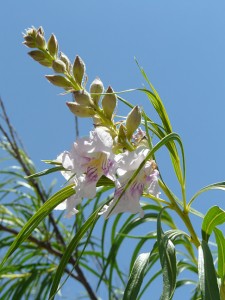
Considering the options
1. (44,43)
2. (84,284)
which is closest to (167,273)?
Answer: (44,43)

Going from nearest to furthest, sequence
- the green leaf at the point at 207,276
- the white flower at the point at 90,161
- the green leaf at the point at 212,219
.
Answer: the green leaf at the point at 207,276, the white flower at the point at 90,161, the green leaf at the point at 212,219

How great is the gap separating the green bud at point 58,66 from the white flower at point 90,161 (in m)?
0.15

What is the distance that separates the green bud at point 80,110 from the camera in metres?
0.85

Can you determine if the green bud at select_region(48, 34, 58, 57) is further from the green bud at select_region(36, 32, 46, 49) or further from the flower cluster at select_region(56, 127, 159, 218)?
the flower cluster at select_region(56, 127, 159, 218)

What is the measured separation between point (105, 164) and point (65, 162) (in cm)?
7

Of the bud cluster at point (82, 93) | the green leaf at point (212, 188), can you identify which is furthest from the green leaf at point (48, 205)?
the green leaf at point (212, 188)

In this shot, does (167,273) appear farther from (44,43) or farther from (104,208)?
(44,43)

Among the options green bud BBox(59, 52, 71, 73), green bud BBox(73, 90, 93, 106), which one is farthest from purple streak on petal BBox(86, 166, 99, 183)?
green bud BBox(59, 52, 71, 73)

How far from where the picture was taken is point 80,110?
2.82 ft

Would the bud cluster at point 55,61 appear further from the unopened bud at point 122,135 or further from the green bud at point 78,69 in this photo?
the unopened bud at point 122,135

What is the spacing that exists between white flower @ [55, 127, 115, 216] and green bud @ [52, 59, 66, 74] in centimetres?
15

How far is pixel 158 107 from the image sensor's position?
1031 mm

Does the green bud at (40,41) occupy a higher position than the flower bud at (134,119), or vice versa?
the green bud at (40,41)

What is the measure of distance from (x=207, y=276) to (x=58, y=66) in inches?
16.9
